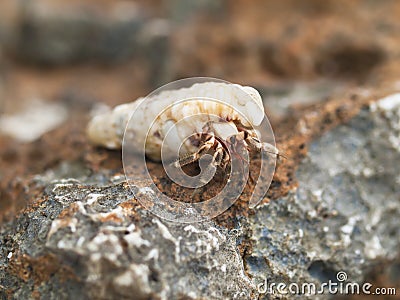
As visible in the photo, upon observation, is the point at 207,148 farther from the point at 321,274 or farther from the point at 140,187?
the point at 321,274

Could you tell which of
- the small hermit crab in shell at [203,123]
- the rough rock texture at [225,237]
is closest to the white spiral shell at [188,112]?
the small hermit crab in shell at [203,123]

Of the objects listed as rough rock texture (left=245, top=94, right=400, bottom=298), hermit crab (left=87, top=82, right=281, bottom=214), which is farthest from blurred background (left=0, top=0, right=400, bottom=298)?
hermit crab (left=87, top=82, right=281, bottom=214)

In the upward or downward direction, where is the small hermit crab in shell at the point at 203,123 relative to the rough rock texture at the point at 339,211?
upward

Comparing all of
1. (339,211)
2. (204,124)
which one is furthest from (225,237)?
(339,211)

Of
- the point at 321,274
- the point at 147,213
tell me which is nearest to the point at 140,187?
the point at 147,213

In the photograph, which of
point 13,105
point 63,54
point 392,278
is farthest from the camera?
point 63,54

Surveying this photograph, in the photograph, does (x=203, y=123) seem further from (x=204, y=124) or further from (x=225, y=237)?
(x=225, y=237)

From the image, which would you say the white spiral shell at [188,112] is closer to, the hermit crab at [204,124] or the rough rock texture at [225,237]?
the hermit crab at [204,124]
